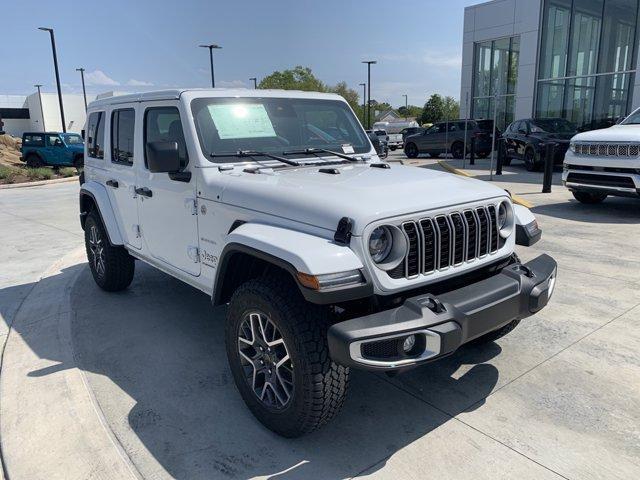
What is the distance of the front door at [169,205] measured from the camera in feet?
12.1

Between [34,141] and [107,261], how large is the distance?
18.9 m

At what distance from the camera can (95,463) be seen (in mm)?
2734

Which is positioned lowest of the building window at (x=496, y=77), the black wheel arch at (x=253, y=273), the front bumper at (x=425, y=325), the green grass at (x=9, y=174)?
the green grass at (x=9, y=174)

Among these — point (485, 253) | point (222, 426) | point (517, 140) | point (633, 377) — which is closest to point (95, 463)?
point (222, 426)

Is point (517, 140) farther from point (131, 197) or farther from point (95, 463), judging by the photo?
point (95, 463)

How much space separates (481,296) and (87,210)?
176 inches

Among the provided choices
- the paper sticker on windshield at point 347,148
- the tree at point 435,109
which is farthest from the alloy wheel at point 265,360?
the tree at point 435,109

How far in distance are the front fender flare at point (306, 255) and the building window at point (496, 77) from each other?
22113 millimetres

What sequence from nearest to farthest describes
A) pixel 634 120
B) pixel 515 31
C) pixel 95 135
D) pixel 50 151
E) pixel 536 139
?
pixel 95 135 < pixel 634 120 < pixel 536 139 < pixel 50 151 < pixel 515 31

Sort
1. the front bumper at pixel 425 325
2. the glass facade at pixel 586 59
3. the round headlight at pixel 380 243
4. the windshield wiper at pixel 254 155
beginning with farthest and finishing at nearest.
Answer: the glass facade at pixel 586 59 → the windshield wiper at pixel 254 155 → the round headlight at pixel 380 243 → the front bumper at pixel 425 325

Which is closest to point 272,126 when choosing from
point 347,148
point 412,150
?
point 347,148

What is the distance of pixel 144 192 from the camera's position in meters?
4.21

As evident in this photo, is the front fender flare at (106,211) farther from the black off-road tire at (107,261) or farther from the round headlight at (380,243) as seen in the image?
the round headlight at (380,243)

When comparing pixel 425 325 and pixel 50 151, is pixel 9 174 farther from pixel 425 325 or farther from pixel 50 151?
pixel 425 325
